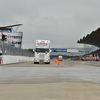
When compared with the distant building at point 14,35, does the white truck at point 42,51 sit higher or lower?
lower

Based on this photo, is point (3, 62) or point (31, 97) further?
point (3, 62)

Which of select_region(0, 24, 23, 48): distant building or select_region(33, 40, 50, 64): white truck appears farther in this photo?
select_region(0, 24, 23, 48): distant building

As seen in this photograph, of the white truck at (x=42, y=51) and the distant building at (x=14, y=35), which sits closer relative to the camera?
the white truck at (x=42, y=51)

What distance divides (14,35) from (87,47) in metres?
51.9

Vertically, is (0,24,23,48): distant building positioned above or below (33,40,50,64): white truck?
above

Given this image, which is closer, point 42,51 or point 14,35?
point 42,51

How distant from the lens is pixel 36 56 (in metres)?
29.8

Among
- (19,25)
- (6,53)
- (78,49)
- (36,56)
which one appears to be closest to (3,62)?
(6,53)

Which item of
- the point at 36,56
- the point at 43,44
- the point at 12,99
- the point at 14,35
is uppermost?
the point at 14,35

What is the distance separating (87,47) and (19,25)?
162 ft

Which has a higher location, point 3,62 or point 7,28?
point 7,28

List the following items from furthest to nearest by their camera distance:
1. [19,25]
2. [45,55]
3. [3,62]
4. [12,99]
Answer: [19,25], [45,55], [3,62], [12,99]

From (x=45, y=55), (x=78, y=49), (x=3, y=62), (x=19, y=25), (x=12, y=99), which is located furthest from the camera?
(x=78, y=49)

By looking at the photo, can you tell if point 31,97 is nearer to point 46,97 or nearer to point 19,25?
point 46,97
